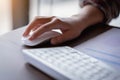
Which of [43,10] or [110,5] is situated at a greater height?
[110,5]

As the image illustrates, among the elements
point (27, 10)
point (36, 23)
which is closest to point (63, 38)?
point (36, 23)

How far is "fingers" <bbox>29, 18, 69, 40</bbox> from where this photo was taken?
2.12ft

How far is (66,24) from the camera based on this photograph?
2.30 ft

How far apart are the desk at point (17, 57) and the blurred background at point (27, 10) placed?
3.00ft

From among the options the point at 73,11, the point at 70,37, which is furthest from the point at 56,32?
the point at 73,11

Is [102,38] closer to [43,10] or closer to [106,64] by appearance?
[106,64]

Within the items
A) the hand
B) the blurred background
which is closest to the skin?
the hand

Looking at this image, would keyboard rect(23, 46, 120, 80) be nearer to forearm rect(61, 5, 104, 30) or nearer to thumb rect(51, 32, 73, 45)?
thumb rect(51, 32, 73, 45)

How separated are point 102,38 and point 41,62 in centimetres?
26

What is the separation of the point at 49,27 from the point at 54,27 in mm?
16

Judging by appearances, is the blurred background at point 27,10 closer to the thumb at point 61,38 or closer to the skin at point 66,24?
the skin at point 66,24

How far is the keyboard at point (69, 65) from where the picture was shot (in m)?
0.46

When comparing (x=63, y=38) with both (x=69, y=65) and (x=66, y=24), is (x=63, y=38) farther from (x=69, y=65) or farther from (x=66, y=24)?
(x=69, y=65)

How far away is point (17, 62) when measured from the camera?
0.55 metres
